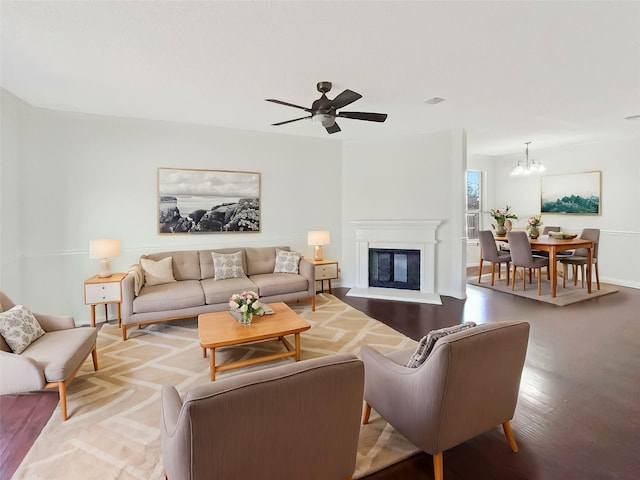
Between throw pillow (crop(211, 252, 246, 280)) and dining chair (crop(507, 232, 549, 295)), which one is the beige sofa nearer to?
throw pillow (crop(211, 252, 246, 280))

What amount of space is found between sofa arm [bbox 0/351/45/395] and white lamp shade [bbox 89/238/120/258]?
1.98 m

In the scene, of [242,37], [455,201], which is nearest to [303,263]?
[455,201]

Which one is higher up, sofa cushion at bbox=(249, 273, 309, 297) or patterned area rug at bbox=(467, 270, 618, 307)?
sofa cushion at bbox=(249, 273, 309, 297)

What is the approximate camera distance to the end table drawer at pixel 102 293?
151 inches

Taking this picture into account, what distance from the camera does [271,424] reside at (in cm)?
120

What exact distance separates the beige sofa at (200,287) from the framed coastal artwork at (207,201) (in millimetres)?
414

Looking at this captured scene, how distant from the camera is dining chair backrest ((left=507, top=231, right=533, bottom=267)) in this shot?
558 centimetres

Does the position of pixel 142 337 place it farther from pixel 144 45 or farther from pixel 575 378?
pixel 575 378

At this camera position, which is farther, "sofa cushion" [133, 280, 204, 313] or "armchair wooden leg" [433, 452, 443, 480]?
"sofa cushion" [133, 280, 204, 313]

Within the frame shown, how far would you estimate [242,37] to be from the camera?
8.04 ft

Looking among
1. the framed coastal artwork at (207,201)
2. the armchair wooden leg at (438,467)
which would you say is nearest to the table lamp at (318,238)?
the framed coastal artwork at (207,201)

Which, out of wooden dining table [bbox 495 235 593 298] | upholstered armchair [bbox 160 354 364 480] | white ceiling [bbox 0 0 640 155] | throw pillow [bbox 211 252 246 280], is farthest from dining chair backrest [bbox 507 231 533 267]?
upholstered armchair [bbox 160 354 364 480]

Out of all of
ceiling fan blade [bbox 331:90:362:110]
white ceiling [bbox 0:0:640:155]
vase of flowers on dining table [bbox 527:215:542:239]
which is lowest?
vase of flowers on dining table [bbox 527:215:542:239]

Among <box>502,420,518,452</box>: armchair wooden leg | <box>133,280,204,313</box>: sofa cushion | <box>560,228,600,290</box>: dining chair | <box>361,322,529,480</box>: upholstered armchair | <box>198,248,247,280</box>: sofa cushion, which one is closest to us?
<box>361,322,529,480</box>: upholstered armchair
